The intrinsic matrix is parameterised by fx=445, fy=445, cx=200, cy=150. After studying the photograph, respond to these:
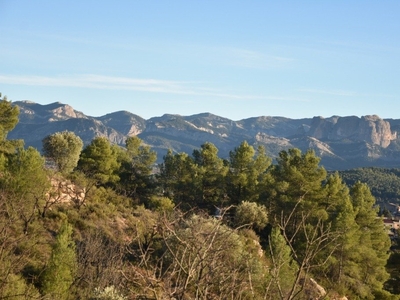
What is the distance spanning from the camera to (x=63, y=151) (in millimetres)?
35406

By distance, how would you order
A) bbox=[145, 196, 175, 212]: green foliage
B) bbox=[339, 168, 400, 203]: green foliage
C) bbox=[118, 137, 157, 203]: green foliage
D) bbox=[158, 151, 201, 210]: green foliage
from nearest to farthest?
bbox=[145, 196, 175, 212]: green foliage < bbox=[158, 151, 201, 210]: green foliage < bbox=[118, 137, 157, 203]: green foliage < bbox=[339, 168, 400, 203]: green foliage

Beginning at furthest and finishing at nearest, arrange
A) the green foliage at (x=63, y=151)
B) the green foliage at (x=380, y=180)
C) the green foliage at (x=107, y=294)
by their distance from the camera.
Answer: the green foliage at (x=380, y=180)
the green foliage at (x=63, y=151)
the green foliage at (x=107, y=294)

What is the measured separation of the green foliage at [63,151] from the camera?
3538 cm

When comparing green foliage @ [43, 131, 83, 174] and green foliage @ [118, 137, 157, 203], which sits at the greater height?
green foliage @ [43, 131, 83, 174]

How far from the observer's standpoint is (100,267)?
57.7 ft

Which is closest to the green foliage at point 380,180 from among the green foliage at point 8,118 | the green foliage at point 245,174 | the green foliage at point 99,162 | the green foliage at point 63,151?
the green foliage at point 245,174

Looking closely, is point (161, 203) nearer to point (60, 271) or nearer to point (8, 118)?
point (8, 118)

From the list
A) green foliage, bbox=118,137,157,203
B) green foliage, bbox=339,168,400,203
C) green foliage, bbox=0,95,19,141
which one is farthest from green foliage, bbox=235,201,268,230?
green foliage, bbox=339,168,400,203

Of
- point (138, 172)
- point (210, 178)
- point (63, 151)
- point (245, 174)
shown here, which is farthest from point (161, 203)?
point (63, 151)

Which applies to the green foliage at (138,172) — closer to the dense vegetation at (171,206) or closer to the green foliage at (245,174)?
the dense vegetation at (171,206)

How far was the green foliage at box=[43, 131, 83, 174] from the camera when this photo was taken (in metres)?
35.4

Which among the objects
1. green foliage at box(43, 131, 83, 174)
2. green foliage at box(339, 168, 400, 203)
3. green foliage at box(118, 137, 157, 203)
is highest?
green foliage at box(43, 131, 83, 174)

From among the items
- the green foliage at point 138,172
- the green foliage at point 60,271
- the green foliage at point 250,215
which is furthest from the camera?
the green foliage at point 138,172

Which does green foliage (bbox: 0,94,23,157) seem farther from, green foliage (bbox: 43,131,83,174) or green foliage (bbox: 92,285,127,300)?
green foliage (bbox: 92,285,127,300)
